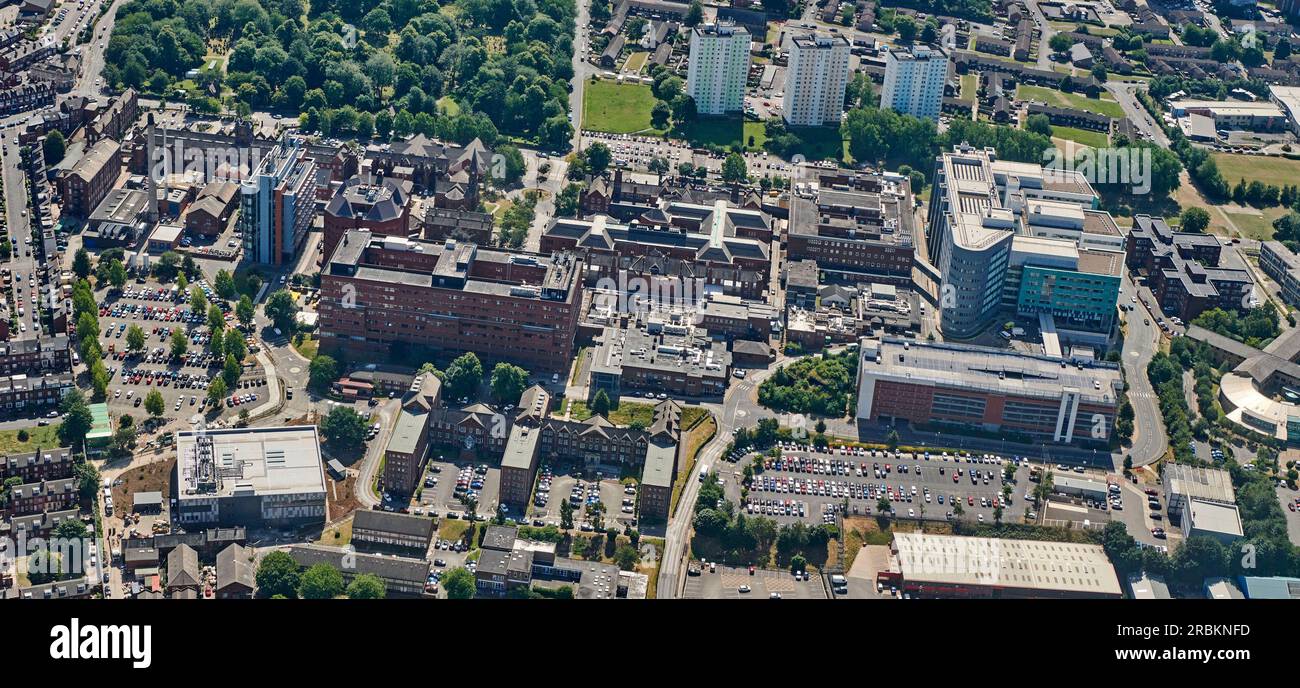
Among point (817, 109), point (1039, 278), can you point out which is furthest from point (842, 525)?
point (817, 109)

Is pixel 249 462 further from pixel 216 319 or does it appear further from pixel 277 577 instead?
pixel 216 319

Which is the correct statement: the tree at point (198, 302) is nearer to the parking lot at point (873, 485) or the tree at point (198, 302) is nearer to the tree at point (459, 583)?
the tree at point (459, 583)

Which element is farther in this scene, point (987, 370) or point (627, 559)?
point (987, 370)

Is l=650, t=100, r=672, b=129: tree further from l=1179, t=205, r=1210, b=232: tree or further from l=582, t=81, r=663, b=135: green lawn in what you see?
l=1179, t=205, r=1210, b=232: tree

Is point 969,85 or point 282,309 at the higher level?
point 969,85

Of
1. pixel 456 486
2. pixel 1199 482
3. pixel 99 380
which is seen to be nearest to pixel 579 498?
pixel 456 486

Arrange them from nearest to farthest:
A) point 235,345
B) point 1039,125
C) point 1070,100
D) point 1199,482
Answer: point 1199,482 < point 235,345 < point 1039,125 < point 1070,100

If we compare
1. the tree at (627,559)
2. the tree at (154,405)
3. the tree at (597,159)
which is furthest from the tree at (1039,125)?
the tree at (154,405)
